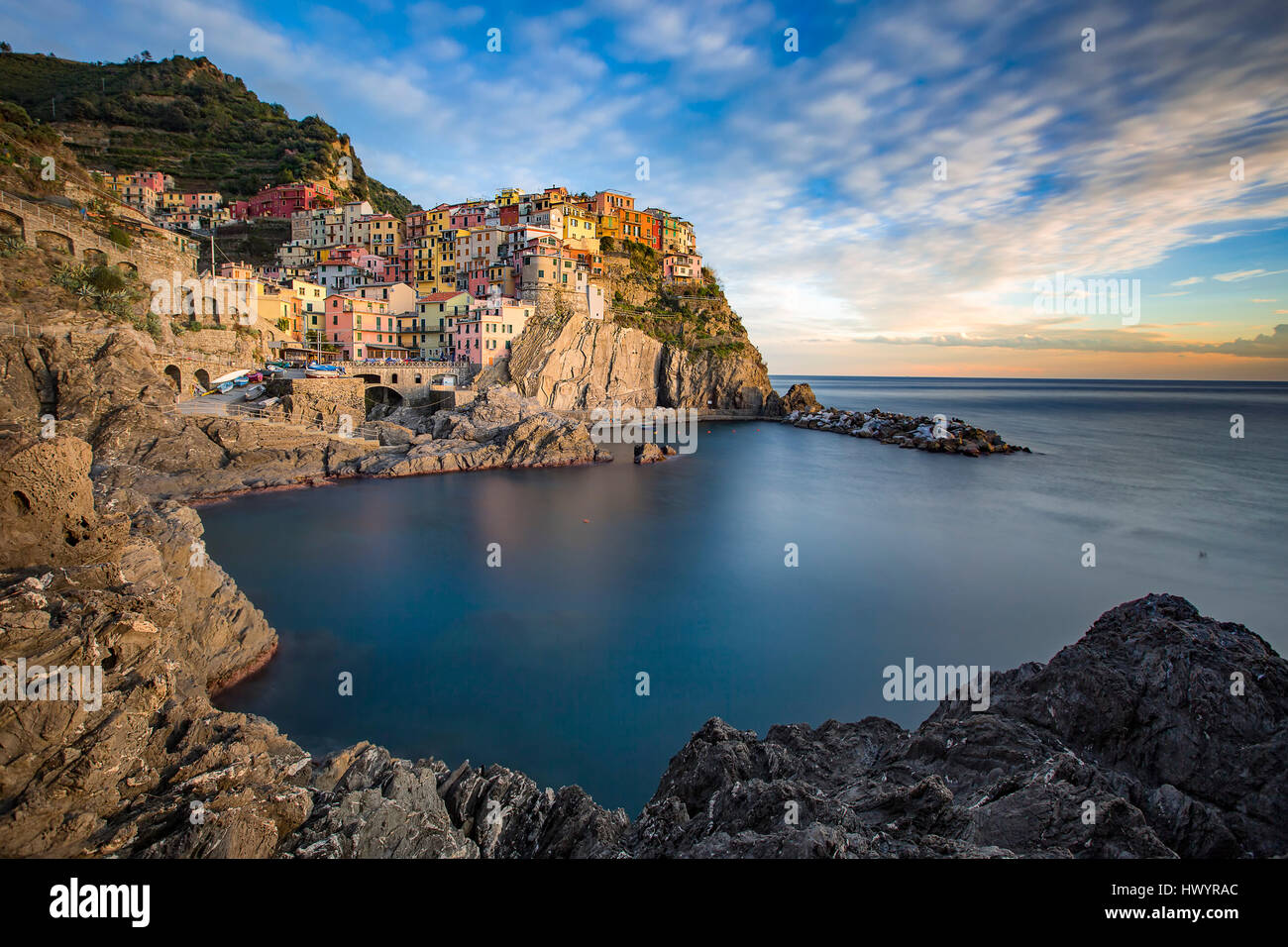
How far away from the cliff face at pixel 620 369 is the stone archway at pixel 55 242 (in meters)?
22.0

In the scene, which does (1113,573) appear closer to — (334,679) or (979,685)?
(979,685)

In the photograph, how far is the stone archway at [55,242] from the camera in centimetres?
2500

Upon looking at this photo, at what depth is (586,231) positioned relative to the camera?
52.0 metres

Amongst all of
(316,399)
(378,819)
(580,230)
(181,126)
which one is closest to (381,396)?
(316,399)

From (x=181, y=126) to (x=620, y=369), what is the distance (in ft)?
224

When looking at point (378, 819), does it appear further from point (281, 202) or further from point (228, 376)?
point (281, 202)

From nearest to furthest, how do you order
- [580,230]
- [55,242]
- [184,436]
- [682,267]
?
1. [184,436]
2. [55,242]
3. [580,230]
4. [682,267]

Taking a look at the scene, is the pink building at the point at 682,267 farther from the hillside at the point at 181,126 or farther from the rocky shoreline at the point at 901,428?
the hillside at the point at 181,126

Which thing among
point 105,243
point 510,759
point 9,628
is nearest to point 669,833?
point 510,759

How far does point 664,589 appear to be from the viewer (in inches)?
652

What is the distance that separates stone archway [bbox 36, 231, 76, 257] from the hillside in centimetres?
4450

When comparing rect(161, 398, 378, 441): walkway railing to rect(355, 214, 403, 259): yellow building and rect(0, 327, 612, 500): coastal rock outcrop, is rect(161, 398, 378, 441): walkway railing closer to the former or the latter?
rect(0, 327, 612, 500): coastal rock outcrop

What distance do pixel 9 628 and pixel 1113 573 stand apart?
22.5 m

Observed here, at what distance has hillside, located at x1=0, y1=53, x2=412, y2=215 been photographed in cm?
6462
